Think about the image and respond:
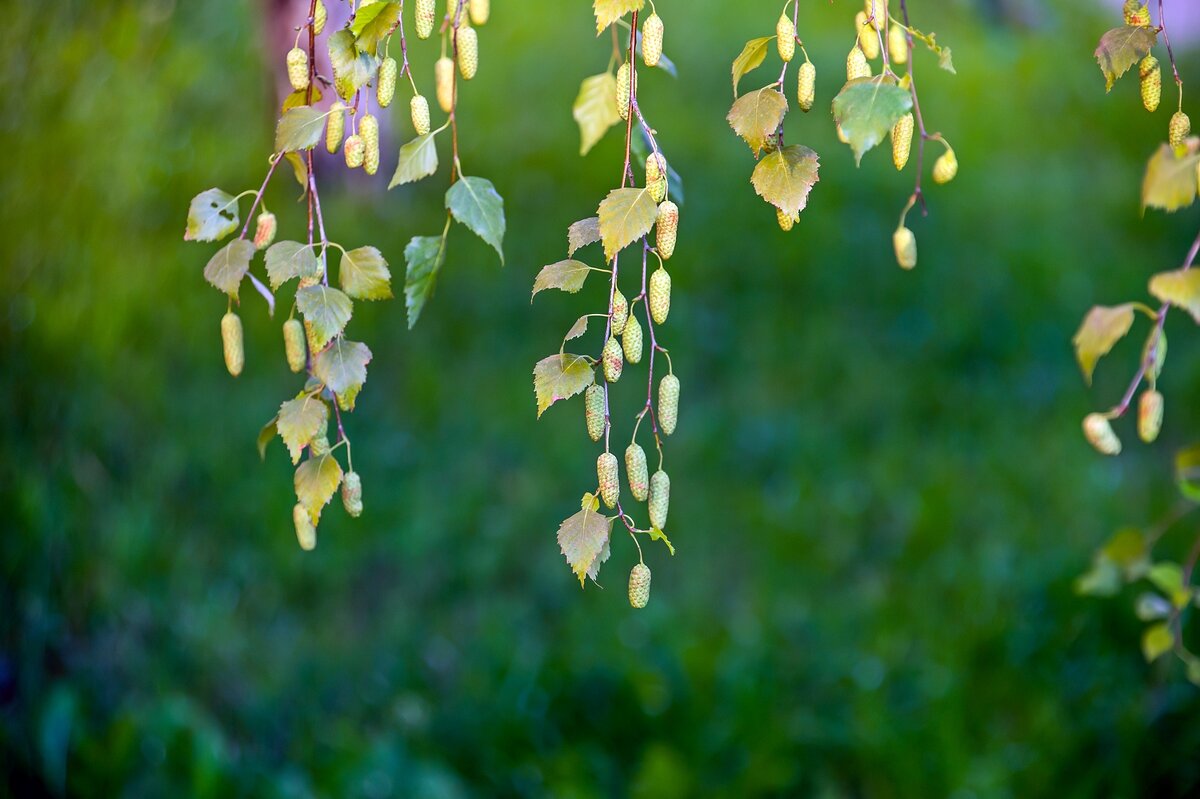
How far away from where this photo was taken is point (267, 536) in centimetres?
272

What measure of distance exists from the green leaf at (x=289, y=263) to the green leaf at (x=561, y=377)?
185 mm

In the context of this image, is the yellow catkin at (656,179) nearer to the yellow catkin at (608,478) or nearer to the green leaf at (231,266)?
the yellow catkin at (608,478)

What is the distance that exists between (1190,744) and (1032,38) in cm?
496

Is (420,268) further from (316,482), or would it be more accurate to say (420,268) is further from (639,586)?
(639,586)

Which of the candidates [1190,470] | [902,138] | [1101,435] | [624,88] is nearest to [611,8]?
[624,88]

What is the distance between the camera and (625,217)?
830 mm

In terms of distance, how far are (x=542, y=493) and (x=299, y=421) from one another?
214 centimetres

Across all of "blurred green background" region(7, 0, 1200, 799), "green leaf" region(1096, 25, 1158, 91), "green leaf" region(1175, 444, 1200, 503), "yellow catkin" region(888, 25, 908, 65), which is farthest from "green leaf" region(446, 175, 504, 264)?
"blurred green background" region(7, 0, 1200, 799)

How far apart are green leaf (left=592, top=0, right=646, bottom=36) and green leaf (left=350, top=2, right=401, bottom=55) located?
0.14 meters

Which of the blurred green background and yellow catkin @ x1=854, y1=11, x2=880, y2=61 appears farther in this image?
the blurred green background

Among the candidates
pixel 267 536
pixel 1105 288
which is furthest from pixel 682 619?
pixel 1105 288

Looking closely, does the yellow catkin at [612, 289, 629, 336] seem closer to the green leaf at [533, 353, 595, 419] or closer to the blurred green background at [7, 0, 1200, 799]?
the green leaf at [533, 353, 595, 419]

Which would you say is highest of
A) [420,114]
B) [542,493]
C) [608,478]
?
[420,114]

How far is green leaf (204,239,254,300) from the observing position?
2.95 ft
